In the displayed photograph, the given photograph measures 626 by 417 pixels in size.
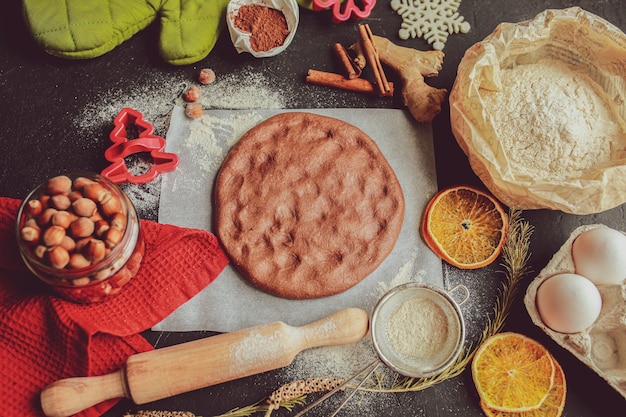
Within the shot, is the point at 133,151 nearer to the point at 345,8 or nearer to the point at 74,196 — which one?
the point at 74,196

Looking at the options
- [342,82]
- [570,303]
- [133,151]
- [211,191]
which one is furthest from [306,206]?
[570,303]

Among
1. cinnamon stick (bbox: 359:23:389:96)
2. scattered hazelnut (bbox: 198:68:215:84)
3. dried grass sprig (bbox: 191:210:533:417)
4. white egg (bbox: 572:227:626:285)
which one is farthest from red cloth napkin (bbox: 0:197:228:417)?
white egg (bbox: 572:227:626:285)

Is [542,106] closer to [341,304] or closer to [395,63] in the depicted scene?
[395,63]

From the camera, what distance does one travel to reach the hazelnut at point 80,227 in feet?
4.25

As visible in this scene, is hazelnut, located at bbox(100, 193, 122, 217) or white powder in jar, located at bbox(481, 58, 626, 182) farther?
white powder in jar, located at bbox(481, 58, 626, 182)

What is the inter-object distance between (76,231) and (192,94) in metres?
0.56

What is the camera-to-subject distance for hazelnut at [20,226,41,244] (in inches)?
50.9

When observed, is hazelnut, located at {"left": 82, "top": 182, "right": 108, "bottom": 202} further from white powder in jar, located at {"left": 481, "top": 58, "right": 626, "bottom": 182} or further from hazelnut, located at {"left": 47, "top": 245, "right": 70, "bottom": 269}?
white powder in jar, located at {"left": 481, "top": 58, "right": 626, "bottom": 182}

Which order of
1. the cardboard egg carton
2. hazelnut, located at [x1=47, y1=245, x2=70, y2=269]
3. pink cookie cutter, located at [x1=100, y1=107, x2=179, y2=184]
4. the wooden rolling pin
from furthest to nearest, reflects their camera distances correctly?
pink cookie cutter, located at [x1=100, y1=107, x2=179, y2=184]
the cardboard egg carton
the wooden rolling pin
hazelnut, located at [x1=47, y1=245, x2=70, y2=269]

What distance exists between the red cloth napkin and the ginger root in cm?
69

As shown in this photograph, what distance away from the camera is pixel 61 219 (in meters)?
1.29

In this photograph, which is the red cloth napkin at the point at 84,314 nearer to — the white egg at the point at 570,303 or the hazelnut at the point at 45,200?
the hazelnut at the point at 45,200

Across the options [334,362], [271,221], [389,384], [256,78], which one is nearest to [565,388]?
[389,384]

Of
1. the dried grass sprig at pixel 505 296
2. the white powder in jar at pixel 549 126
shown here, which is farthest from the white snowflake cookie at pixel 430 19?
the dried grass sprig at pixel 505 296
